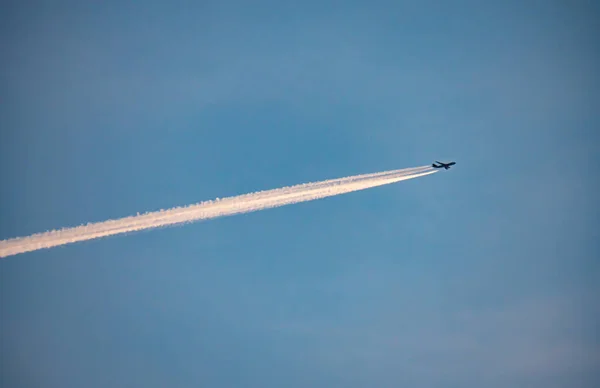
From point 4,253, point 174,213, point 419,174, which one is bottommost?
point 4,253

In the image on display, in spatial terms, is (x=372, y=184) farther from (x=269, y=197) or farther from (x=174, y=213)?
(x=174, y=213)

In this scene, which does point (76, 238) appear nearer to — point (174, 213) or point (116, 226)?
point (116, 226)

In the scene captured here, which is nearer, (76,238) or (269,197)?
(76,238)

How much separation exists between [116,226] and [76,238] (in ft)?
13.1

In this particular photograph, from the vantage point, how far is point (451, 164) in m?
96.2

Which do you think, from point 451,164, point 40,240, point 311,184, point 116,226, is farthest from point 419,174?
point 40,240

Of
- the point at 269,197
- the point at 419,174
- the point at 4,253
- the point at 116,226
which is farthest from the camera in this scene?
the point at 419,174

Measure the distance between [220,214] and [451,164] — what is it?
31.2 m

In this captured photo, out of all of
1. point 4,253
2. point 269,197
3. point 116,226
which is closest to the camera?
point 4,253

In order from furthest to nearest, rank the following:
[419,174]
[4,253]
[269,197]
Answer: [419,174] → [269,197] → [4,253]

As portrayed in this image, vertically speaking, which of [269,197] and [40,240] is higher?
[269,197]

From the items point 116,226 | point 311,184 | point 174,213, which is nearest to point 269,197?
point 311,184

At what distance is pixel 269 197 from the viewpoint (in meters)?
82.8

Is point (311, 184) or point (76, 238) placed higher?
point (311, 184)
